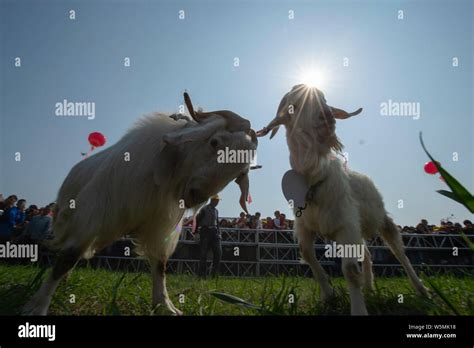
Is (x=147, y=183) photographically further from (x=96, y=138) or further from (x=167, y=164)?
(x=96, y=138)

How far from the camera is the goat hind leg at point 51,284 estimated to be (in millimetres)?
2504


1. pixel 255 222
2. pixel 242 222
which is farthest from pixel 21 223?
pixel 255 222

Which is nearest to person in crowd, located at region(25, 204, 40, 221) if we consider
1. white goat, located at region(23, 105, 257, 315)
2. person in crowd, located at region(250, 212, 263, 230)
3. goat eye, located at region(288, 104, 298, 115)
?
person in crowd, located at region(250, 212, 263, 230)

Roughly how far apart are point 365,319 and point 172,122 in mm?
2413

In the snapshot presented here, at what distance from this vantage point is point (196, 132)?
117 inches

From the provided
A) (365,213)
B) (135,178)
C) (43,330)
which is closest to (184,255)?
(365,213)

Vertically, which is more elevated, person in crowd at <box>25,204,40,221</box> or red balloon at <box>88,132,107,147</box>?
red balloon at <box>88,132,107,147</box>

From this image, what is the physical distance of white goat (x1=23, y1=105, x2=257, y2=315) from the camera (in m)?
2.73

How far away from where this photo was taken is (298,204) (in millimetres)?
3234

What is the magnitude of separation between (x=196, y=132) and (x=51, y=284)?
1636mm

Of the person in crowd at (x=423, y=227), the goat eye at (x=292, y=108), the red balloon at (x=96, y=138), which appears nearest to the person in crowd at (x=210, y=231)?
the red balloon at (x=96, y=138)

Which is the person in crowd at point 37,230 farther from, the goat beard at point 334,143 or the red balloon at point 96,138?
the goat beard at point 334,143

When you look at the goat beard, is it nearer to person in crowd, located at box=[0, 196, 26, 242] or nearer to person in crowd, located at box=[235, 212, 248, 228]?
person in crowd, located at box=[0, 196, 26, 242]

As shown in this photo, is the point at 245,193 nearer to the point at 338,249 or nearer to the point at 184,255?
the point at 338,249
